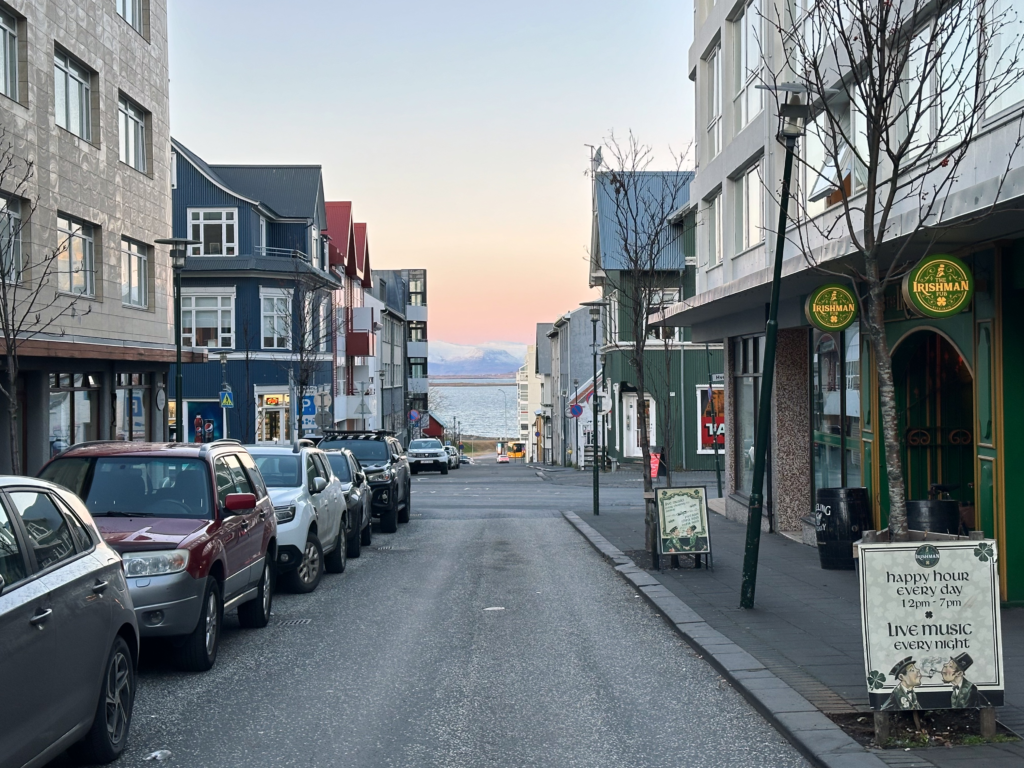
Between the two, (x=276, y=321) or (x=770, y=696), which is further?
(x=276, y=321)

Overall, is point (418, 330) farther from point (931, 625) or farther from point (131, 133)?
point (931, 625)

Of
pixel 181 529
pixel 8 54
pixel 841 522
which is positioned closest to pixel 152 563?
pixel 181 529

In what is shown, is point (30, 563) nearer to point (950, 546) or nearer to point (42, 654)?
point (42, 654)

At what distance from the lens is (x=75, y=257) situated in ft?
72.3

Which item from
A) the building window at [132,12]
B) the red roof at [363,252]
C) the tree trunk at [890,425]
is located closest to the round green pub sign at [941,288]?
the tree trunk at [890,425]

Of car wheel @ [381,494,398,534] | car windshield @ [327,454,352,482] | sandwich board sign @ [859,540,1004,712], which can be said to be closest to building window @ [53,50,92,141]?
car windshield @ [327,454,352,482]

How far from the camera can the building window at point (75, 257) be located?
69.3 ft

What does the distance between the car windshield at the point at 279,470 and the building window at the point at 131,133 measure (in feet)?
41.8

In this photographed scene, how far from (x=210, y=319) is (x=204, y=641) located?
37.5 metres

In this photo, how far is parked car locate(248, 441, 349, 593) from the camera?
12.9 meters

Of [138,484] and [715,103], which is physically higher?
[715,103]

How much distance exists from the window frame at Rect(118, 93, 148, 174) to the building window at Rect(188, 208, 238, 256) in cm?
1837

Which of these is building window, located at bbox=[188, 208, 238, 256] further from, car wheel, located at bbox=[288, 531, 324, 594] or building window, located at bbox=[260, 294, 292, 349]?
car wheel, located at bbox=[288, 531, 324, 594]

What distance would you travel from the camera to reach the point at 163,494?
30.3 feet
